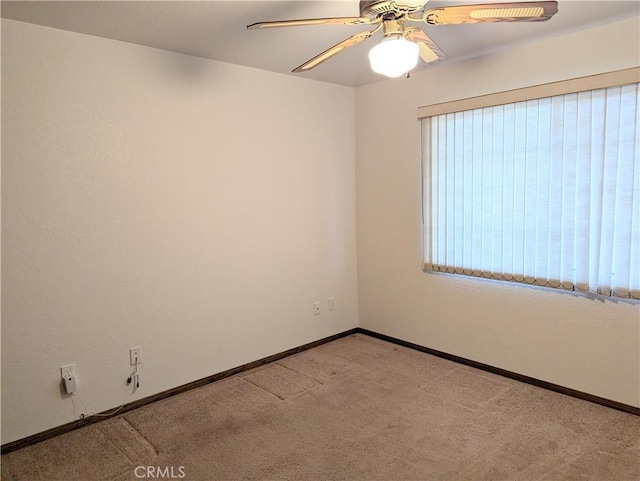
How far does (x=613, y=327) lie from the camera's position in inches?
113

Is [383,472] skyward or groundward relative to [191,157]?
groundward

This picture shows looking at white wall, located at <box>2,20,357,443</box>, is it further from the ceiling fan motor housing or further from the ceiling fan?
the ceiling fan motor housing

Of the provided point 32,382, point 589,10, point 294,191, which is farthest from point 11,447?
point 589,10

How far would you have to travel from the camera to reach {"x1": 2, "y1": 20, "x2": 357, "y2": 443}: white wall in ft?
8.46

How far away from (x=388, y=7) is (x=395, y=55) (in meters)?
0.20

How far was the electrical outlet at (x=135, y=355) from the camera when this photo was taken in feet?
9.93

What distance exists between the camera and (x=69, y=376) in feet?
9.05

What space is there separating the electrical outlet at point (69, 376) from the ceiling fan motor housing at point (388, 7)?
2.57m

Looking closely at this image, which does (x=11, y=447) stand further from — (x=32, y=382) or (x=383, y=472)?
(x=383, y=472)

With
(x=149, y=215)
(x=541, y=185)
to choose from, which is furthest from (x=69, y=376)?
(x=541, y=185)

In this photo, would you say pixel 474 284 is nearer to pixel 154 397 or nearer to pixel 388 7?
pixel 388 7

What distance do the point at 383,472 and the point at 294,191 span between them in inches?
90.4

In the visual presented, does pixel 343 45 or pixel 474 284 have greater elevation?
pixel 343 45

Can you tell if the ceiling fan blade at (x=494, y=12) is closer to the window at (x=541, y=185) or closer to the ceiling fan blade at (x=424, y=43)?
the ceiling fan blade at (x=424, y=43)
